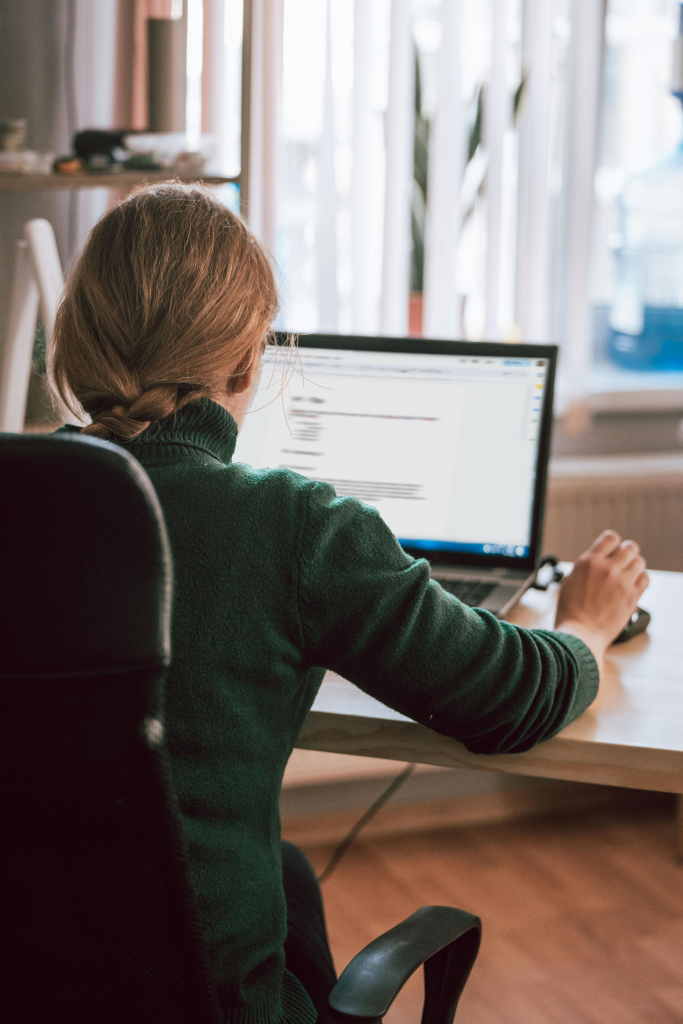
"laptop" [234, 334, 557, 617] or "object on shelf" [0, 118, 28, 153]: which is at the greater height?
"object on shelf" [0, 118, 28, 153]

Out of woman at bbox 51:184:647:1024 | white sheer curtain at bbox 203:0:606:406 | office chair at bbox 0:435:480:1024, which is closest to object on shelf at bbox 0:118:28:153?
white sheer curtain at bbox 203:0:606:406

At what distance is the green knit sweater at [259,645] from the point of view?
0.70 meters

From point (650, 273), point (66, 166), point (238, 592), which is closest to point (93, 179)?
point (66, 166)

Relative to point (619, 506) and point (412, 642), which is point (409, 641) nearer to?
point (412, 642)

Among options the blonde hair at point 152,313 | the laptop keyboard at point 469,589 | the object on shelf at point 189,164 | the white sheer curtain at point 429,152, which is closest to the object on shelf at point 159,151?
the object on shelf at point 189,164

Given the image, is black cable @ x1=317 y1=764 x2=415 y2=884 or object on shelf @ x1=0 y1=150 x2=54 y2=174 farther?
black cable @ x1=317 y1=764 x2=415 y2=884

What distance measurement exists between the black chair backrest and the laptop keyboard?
2.17ft

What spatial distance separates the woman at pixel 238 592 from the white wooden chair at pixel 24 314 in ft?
2.93

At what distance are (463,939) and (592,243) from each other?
2047 mm

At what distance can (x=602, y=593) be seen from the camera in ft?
3.51

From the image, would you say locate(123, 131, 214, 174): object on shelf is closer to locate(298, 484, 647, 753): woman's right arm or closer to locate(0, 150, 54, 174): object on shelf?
locate(0, 150, 54, 174): object on shelf

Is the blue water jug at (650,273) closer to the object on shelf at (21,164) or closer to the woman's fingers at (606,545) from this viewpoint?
the object on shelf at (21,164)

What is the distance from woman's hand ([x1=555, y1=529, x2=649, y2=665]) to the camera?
40.7 inches

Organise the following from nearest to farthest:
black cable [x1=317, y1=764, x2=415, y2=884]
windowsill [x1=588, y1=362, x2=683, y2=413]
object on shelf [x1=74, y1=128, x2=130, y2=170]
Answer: object on shelf [x1=74, y1=128, x2=130, y2=170] < black cable [x1=317, y1=764, x2=415, y2=884] < windowsill [x1=588, y1=362, x2=683, y2=413]
